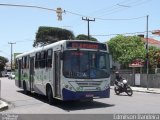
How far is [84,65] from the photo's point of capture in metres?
18.2

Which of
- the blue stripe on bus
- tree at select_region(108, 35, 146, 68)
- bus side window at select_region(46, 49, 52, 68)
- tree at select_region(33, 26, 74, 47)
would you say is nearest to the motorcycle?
bus side window at select_region(46, 49, 52, 68)

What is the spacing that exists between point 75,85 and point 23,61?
38.9 feet

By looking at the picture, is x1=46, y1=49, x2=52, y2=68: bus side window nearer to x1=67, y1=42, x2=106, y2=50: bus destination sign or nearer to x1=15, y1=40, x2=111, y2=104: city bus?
x1=15, y1=40, x2=111, y2=104: city bus

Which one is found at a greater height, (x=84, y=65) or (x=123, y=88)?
(x=84, y=65)

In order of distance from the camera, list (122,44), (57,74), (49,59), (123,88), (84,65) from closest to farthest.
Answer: (84,65) < (57,74) < (49,59) < (123,88) < (122,44)

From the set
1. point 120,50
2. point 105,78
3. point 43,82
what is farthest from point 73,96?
point 120,50

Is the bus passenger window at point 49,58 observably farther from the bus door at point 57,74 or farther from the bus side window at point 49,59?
the bus door at point 57,74

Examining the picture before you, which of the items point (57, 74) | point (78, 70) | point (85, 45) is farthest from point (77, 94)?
point (85, 45)

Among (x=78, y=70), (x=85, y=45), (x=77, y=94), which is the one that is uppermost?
(x=85, y=45)

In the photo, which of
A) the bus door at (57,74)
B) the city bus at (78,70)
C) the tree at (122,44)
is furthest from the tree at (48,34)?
the bus door at (57,74)

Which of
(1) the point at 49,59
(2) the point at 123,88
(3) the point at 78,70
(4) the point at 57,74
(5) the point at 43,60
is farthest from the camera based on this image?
(2) the point at 123,88

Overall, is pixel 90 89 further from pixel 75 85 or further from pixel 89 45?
pixel 89 45

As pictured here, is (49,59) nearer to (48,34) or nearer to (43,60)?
(43,60)

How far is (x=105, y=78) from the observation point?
18.7 metres
